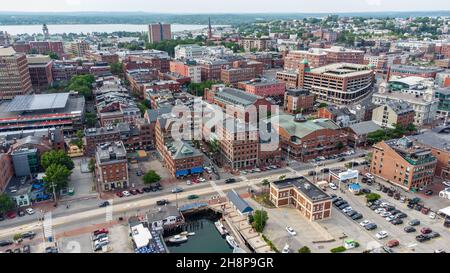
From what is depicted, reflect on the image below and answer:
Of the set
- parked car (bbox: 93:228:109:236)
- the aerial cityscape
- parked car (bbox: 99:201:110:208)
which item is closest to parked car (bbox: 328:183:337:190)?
the aerial cityscape

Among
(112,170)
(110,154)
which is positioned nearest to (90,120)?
(110,154)

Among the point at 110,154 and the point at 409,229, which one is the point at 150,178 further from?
the point at 409,229

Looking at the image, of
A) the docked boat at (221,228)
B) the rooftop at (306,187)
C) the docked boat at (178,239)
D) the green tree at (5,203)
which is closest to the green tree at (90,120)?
the green tree at (5,203)

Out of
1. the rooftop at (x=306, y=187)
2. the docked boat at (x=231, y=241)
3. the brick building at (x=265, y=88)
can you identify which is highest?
the brick building at (x=265, y=88)

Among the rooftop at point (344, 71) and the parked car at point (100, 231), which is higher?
the rooftop at point (344, 71)

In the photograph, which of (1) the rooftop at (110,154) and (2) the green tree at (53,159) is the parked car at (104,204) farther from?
(2) the green tree at (53,159)

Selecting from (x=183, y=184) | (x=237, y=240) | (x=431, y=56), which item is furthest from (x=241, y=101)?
(x=431, y=56)

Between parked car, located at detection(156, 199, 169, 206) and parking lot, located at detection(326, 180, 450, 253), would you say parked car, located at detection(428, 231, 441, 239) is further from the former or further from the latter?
parked car, located at detection(156, 199, 169, 206)

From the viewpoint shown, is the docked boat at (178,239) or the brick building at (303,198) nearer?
the docked boat at (178,239)
